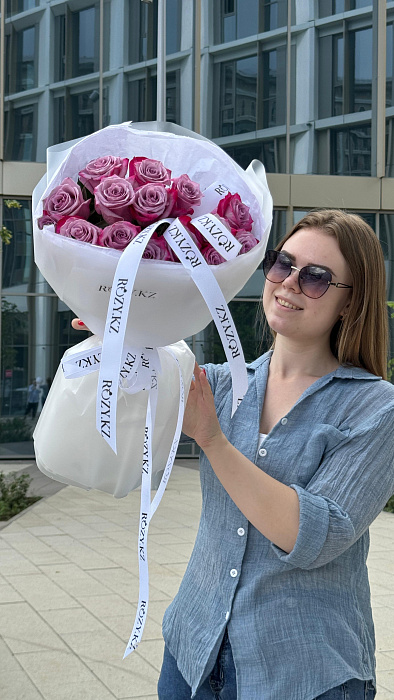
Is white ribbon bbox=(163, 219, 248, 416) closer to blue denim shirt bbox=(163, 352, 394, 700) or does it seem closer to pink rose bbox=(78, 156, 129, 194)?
pink rose bbox=(78, 156, 129, 194)

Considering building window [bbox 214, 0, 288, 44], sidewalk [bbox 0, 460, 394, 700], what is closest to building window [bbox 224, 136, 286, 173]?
building window [bbox 214, 0, 288, 44]

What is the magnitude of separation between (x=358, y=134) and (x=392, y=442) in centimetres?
1389

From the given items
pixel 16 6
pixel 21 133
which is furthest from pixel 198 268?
pixel 16 6

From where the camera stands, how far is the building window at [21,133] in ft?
47.0

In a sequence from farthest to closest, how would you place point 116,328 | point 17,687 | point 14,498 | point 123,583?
point 14,498 → point 123,583 → point 17,687 → point 116,328

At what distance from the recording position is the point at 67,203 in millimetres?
1668

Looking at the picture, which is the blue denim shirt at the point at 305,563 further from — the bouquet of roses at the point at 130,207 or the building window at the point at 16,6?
the building window at the point at 16,6

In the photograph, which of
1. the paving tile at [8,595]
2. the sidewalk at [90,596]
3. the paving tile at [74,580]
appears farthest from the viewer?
the paving tile at [74,580]

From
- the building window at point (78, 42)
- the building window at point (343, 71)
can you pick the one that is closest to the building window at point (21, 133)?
the building window at point (78, 42)

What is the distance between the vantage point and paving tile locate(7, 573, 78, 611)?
5832 millimetres

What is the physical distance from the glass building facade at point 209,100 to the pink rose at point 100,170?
1251 cm

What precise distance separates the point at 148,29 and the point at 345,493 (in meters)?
14.0

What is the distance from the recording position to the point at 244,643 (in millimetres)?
1829

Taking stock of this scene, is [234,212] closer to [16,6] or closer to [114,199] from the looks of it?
[114,199]
